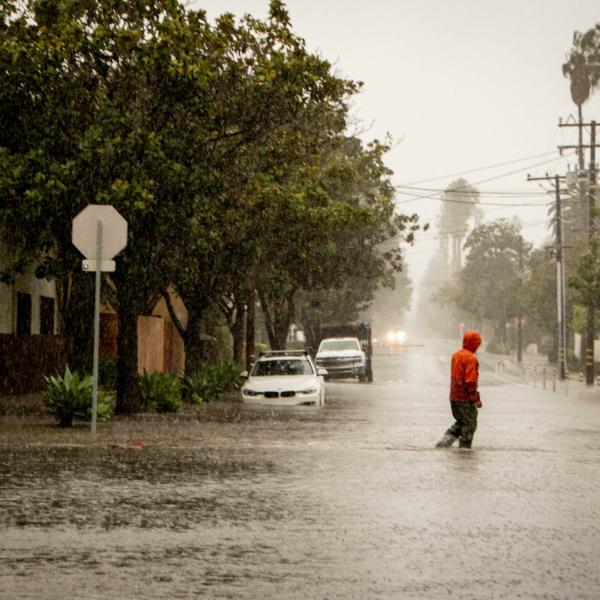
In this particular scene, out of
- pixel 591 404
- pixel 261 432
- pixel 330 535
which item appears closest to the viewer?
pixel 330 535

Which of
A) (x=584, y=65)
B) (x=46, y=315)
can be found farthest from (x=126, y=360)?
(x=584, y=65)

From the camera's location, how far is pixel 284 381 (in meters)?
26.4

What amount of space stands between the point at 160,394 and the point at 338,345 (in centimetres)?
2929

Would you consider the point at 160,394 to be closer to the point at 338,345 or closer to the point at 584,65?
the point at 338,345

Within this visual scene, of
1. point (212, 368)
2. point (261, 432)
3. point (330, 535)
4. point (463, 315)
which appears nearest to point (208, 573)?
point (330, 535)

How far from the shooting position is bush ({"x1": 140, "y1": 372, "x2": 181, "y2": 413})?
24.4 m

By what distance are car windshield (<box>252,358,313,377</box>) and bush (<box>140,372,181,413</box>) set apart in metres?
2.93

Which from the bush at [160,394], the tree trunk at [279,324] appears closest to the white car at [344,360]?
the tree trunk at [279,324]

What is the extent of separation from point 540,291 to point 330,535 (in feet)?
250

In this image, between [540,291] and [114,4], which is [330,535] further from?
[540,291]

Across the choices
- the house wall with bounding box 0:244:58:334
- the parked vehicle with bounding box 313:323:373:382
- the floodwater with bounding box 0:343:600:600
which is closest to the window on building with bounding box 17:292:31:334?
the house wall with bounding box 0:244:58:334

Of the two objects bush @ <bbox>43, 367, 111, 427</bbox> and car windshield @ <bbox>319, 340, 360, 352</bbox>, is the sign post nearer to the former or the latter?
bush @ <bbox>43, 367, 111, 427</bbox>

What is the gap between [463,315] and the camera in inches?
6088

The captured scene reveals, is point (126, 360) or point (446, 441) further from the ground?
point (126, 360)
